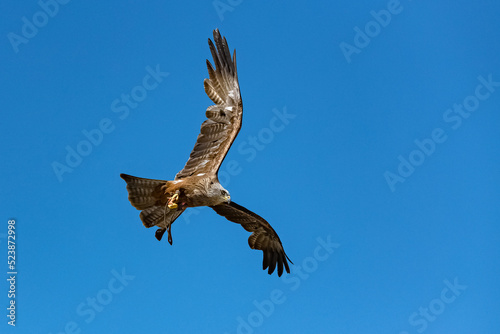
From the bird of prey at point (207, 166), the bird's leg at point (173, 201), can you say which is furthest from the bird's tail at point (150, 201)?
the bird's leg at point (173, 201)

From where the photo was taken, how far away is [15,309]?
1406 centimetres

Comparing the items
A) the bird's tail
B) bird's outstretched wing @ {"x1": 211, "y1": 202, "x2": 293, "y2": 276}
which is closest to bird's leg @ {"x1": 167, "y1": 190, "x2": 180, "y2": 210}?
the bird's tail

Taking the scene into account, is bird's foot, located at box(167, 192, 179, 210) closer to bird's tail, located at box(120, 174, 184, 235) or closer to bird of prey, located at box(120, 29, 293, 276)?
bird of prey, located at box(120, 29, 293, 276)

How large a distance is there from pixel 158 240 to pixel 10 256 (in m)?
3.51

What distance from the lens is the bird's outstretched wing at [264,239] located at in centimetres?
1459

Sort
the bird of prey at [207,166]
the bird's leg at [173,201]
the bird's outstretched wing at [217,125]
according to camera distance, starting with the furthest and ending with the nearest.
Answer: the bird's outstretched wing at [217,125], the bird of prey at [207,166], the bird's leg at [173,201]

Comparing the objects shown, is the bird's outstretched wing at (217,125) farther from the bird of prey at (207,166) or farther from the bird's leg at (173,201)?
the bird's leg at (173,201)

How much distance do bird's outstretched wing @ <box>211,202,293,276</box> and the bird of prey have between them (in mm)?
1927

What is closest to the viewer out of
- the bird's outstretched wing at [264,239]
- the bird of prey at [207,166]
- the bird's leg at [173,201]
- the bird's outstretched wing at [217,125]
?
the bird's leg at [173,201]

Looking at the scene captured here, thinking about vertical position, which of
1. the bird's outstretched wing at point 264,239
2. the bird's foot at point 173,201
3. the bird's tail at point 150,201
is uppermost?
the bird's tail at point 150,201

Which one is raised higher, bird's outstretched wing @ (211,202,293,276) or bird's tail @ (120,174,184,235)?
A: bird's tail @ (120,174,184,235)

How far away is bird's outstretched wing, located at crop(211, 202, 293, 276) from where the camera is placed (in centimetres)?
1459

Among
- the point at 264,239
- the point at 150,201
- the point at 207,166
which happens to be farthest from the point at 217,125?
the point at 264,239

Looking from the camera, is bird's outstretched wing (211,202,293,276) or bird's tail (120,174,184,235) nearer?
bird's tail (120,174,184,235)
